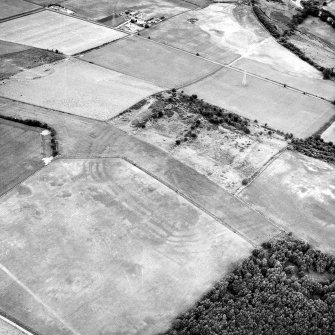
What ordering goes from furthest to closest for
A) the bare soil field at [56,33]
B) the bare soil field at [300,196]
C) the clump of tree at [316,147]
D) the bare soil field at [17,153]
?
1. the bare soil field at [56,33]
2. the clump of tree at [316,147]
3. the bare soil field at [17,153]
4. the bare soil field at [300,196]

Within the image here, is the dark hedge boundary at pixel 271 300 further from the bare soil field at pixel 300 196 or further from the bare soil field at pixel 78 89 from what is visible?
the bare soil field at pixel 78 89

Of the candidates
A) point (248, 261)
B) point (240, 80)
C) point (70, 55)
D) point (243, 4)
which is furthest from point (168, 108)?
point (243, 4)

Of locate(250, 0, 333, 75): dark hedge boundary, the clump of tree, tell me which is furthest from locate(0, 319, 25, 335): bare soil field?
locate(250, 0, 333, 75): dark hedge boundary

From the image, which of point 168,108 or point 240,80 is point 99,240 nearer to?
point 168,108

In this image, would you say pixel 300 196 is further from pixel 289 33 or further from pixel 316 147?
pixel 289 33

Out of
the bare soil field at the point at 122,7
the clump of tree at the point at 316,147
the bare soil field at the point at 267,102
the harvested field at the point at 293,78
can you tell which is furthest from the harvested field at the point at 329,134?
the bare soil field at the point at 122,7

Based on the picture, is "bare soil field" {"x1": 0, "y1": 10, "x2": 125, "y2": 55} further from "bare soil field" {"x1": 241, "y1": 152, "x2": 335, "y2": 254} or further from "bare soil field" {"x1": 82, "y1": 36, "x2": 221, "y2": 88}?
"bare soil field" {"x1": 241, "y1": 152, "x2": 335, "y2": 254}
